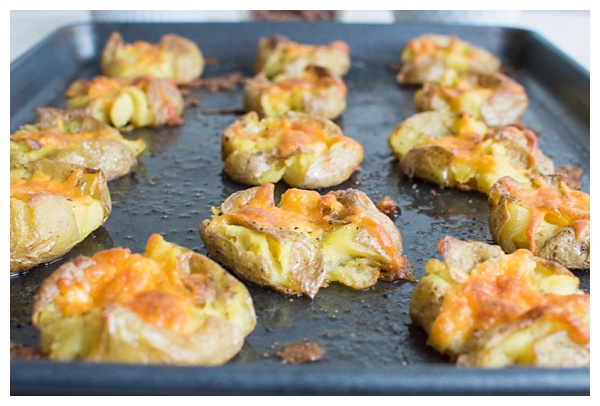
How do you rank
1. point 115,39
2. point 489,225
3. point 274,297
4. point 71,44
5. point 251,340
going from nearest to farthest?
point 251,340
point 274,297
point 489,225
point 115,39
point 71,44

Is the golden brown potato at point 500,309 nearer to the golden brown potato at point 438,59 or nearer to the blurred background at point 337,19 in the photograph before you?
the golden brown potato at point 438,59

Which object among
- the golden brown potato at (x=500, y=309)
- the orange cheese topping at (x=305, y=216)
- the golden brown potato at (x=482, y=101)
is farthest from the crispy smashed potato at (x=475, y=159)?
the golden brown potato at (x=500, y=309)

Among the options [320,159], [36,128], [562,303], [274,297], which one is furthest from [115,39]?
[562,303]

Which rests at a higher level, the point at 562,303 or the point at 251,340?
the point at 562,303

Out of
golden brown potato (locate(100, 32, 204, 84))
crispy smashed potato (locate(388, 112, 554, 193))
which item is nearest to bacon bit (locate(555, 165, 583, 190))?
crispy smashed potato (locate(388, 112, 554, 193))

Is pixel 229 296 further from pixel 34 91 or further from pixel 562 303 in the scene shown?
pixel 34 91

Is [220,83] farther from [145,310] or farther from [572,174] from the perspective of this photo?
[145,310]
